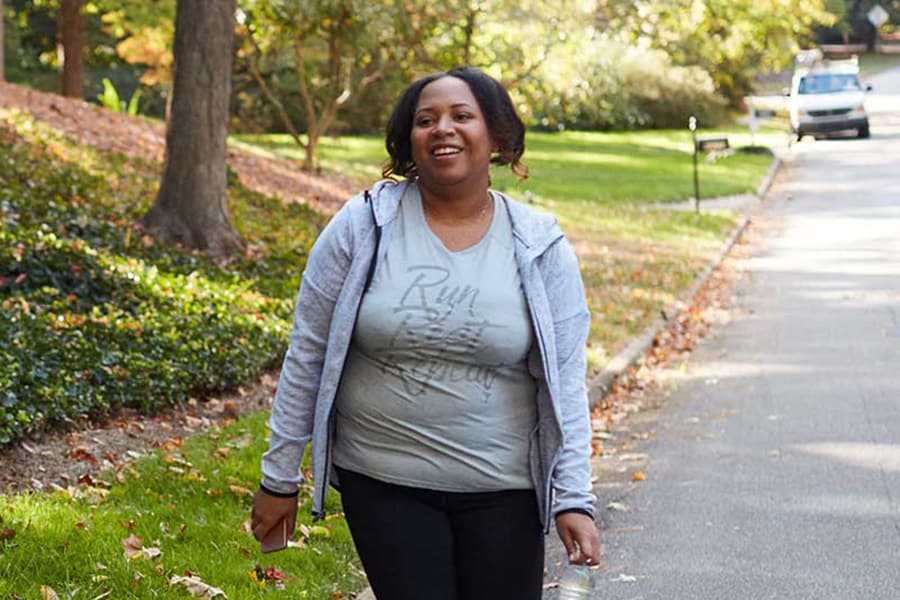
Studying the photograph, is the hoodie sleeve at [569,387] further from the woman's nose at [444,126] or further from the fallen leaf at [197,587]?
the fallen leaf at [197,587]

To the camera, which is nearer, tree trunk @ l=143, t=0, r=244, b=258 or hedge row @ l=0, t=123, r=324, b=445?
hedge row @ l=0, t=123, r=324, b=445

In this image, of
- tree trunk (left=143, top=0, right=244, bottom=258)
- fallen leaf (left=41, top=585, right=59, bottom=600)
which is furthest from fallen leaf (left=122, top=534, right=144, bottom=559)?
tree trunk (left=143, top=0, right=244, bottom=258)

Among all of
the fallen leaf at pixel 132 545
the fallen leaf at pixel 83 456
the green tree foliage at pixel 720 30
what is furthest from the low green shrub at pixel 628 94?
the fallen leaf at pixel 132 545

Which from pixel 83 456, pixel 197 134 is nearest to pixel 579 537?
pixel 83 456

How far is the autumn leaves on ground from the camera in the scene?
590cm

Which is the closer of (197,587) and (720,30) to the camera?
(197,587)

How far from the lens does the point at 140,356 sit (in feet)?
30.7

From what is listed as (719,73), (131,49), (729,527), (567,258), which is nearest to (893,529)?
(729,527)

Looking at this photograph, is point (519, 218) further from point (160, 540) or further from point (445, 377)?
point (160, 540)

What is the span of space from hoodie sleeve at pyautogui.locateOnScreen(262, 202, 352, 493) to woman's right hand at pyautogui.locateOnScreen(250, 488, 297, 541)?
0.03m

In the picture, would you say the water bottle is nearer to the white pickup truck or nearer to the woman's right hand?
the woman's right hand

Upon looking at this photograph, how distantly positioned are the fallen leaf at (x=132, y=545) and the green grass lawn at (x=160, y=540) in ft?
0.10

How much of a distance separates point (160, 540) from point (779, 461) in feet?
12.8

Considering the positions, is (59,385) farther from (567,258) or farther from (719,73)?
(719,73)
